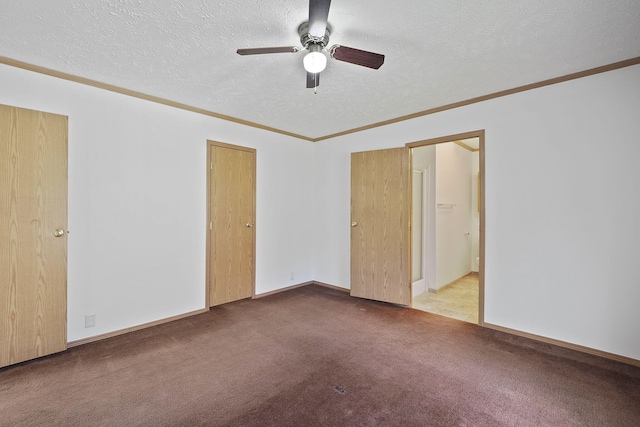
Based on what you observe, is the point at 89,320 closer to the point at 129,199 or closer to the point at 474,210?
the point at 129,199

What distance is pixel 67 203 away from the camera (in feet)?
8.34

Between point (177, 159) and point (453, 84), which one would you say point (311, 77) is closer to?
point (453, 84)

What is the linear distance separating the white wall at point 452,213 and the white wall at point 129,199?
3.08 metres

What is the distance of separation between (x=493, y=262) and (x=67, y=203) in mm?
4113

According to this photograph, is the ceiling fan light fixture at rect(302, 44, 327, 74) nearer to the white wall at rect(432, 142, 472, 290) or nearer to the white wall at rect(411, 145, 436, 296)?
the white wall at rect(411, 145, 436, 296)

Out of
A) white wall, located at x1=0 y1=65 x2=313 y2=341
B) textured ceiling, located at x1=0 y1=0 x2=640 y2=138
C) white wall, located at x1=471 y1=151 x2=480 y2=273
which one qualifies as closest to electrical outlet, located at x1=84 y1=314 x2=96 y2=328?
white wall, located at x1=0 y1=65 x2=313 y2=341

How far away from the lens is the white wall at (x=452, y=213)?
4.54 m

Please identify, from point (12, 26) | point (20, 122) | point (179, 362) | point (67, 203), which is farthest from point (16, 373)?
point (12, 26)

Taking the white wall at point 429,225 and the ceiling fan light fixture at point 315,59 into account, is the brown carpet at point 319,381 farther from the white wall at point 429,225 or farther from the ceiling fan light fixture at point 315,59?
the ceiling fan light fixture at point 315,59

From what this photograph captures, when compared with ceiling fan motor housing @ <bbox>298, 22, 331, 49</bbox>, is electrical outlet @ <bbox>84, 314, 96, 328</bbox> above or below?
below

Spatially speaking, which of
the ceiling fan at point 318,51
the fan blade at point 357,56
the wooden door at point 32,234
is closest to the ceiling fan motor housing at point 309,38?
the ceiling fan at point 318,51

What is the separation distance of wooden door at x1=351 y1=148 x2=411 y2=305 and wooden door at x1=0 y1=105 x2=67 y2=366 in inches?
125

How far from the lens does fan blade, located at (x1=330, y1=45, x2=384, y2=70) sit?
184 cm

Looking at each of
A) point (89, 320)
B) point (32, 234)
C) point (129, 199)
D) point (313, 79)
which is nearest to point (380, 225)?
point (313, 79)
